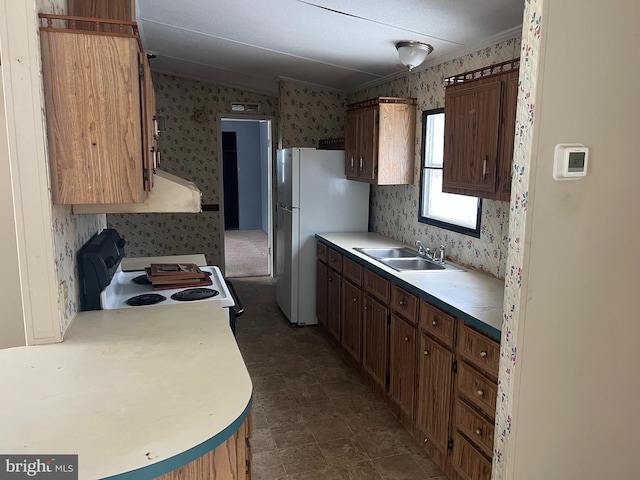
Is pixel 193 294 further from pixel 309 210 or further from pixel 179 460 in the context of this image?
pixel 309 210

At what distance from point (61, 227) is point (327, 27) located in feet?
6.83

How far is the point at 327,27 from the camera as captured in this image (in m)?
3.11

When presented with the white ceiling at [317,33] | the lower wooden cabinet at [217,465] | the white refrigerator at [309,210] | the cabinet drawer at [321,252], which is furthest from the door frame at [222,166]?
the lower wooden cabinet at [217,465]

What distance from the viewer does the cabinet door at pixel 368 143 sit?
3.84 m

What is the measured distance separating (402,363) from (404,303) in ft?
1.21

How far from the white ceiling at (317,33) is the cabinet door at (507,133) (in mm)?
398

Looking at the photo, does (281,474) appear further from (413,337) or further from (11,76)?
(11,76)

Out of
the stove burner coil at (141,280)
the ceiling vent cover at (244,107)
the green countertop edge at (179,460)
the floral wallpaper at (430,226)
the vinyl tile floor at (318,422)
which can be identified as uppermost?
the ceiling vent cover at (244,107)

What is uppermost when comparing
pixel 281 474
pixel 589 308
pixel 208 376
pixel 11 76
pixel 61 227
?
pixel 11 76

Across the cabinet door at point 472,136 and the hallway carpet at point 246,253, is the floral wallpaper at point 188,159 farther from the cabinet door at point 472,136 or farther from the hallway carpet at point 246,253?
the cabinet door at point 472,136

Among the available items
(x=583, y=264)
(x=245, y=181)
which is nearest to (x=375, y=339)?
(x=583, y=264)

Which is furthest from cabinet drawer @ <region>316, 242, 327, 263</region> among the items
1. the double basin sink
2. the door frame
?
the door frame

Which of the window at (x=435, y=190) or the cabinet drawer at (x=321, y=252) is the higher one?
the window at (x=435, y=190)

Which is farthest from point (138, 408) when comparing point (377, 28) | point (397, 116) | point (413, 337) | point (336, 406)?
point (397, 116)
